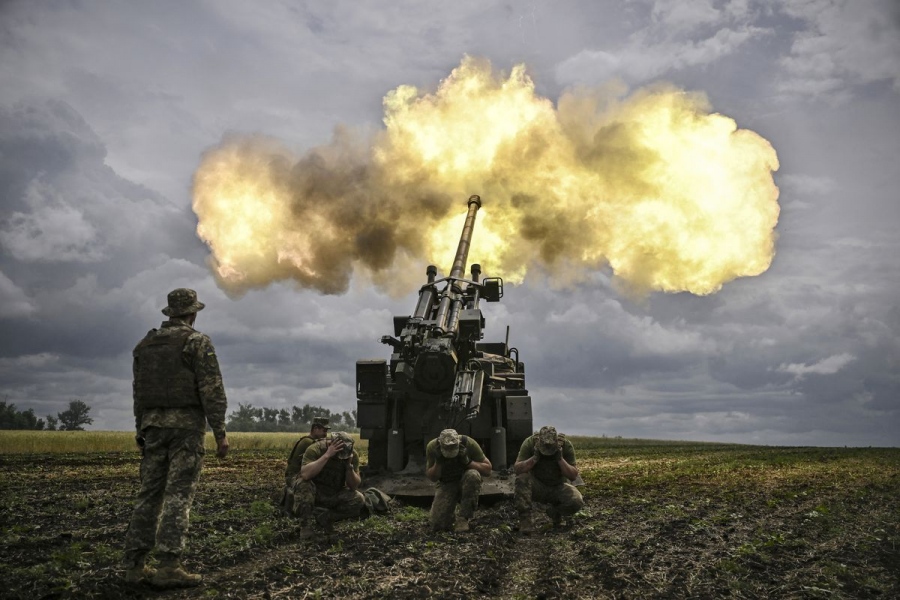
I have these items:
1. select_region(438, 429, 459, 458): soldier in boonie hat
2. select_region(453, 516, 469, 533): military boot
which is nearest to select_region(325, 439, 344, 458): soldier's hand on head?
select_region(438, 429, 459, 458): soldier in boonie hat

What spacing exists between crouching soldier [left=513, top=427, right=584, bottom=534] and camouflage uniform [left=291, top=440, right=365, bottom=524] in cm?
236

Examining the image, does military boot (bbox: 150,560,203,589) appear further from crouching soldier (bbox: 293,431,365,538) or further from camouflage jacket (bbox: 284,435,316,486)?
camouflage jacket (bbox: 284,435,316,486)

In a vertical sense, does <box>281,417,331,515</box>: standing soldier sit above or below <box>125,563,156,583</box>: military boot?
above

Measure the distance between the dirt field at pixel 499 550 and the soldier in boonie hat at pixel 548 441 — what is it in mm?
1134

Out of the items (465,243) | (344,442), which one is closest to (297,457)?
(344,442)

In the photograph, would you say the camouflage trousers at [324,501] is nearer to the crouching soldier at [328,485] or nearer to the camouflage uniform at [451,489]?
the crouching soldier at [328,485]

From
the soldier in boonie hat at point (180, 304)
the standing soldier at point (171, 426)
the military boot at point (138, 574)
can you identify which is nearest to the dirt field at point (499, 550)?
the military boot at point (138, 574)

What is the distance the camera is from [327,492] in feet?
31.5

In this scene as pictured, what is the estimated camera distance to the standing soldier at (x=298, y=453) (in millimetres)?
9914

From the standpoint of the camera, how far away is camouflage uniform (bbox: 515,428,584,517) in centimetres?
1012

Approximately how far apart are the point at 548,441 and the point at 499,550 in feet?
7.17

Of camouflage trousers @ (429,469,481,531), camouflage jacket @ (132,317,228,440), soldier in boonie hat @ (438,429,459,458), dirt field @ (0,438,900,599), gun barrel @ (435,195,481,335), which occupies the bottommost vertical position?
dirt field @ (0,438,900,599)

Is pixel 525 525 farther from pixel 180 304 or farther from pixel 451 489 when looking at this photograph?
pixel 180 304

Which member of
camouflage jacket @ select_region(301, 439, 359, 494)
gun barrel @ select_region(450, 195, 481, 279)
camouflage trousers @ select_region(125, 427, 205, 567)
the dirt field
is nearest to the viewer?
camouflage trousers @ select_region(125, 427, 205, 567)
